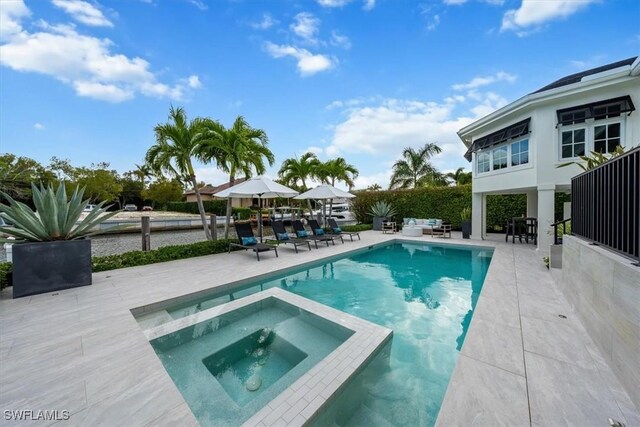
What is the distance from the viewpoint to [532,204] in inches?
540

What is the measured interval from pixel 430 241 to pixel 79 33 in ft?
52.8

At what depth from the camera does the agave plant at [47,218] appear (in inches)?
215

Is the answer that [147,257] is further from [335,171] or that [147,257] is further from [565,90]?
[565,90]

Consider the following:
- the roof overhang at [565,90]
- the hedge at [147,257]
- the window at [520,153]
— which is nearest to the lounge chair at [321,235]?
the hedge at [147,257]

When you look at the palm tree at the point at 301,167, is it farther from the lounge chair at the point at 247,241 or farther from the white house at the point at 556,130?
the white house at the point at 556,130

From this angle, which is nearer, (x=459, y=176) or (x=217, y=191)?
(x=459, y=176)

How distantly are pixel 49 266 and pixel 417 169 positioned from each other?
2402 cm

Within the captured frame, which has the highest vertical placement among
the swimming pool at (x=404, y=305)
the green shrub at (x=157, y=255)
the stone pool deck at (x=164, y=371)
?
the green shrub at (x=157, y=255)

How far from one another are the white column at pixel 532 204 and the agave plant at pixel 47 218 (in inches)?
699

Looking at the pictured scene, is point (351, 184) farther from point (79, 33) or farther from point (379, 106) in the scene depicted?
point (79, 33)

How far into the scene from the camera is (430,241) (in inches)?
506

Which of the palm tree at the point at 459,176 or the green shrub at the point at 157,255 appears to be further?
the palm tree at the point at 459,176

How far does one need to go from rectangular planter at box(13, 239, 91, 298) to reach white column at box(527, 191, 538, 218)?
1813 centimetres

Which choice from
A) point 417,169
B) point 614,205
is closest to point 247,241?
point 614,205
